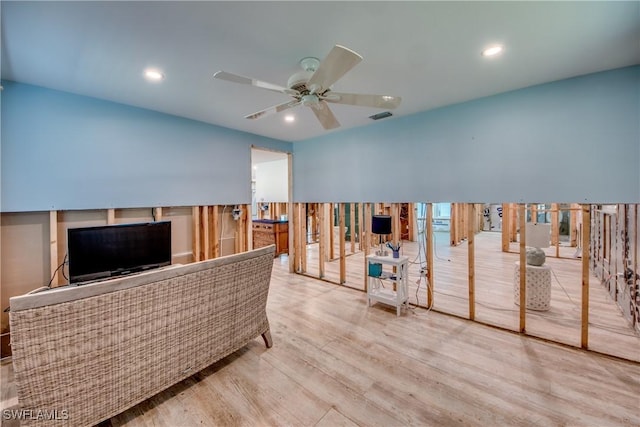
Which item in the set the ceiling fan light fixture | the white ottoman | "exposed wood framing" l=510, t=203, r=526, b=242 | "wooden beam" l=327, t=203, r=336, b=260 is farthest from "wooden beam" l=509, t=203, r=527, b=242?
the ceiling fan light fixture

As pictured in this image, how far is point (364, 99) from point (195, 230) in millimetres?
3223

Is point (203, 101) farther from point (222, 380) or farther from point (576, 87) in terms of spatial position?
point (576, 87)

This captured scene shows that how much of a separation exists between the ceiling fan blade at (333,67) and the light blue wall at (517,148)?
5.27 ft

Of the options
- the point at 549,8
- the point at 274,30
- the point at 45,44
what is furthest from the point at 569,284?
the point at 45,44

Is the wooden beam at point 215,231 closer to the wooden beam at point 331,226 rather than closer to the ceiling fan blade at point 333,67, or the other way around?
the wooden beam at point 331,226

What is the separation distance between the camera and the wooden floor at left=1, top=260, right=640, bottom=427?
69.2 inches

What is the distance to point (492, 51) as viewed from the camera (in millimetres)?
2080

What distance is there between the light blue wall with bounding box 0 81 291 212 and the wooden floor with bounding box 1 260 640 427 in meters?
1.78

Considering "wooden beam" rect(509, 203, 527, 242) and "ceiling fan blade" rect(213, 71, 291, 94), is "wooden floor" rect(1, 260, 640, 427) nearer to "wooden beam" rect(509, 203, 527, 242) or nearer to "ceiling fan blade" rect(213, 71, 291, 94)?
"ceiling fan blade" rect(213, 71, 291, 94)

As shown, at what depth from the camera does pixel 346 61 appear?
1538mm

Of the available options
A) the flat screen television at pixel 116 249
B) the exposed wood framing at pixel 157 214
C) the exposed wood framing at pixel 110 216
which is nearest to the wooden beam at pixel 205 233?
the exposed wood framing at pixel 157 214

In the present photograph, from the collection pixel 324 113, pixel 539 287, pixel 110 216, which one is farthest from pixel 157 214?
pixel 539 287

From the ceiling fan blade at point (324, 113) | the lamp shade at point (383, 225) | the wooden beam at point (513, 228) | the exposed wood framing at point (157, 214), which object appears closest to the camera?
the ceiling fan blade at point (324, 113)

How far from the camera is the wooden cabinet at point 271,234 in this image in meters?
6.58
